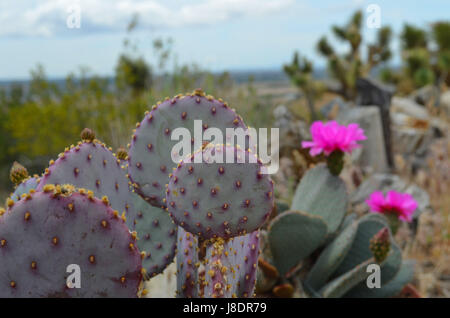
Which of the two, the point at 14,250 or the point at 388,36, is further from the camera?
A: the point at 388,36

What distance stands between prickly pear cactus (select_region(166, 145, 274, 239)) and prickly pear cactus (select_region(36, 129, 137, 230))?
0.26m

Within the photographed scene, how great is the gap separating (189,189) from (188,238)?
432 millimetres

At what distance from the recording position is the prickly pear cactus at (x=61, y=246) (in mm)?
1042

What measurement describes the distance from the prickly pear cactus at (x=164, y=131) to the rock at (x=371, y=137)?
464 centimetres

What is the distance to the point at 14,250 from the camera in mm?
1059

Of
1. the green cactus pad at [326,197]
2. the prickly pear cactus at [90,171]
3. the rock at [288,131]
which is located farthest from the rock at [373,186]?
the prickly pear cactus at [90,171]

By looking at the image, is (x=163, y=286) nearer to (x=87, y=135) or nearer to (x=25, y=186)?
(x=25, y=186)

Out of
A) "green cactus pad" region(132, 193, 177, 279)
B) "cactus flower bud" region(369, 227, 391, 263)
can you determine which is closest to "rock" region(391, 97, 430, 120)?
"cactus flower bud" region(369, 227, 391, 263)

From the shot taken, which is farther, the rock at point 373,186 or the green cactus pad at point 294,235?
the rock at point 373,186

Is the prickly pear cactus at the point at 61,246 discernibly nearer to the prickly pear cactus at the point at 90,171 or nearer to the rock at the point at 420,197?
the prickly pear cactus at the point at 90,171

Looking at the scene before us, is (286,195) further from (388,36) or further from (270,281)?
(388,36)

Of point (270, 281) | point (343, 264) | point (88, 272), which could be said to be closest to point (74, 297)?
point (88, 272)

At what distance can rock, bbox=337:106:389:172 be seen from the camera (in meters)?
6.04

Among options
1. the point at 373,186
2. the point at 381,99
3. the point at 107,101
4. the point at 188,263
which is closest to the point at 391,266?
the point at 188,263
